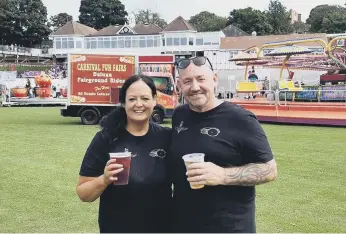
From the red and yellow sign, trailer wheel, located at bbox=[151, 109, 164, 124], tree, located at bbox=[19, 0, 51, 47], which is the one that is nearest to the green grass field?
trailer wheel, located at bbox=[151, 109, 164, 124]

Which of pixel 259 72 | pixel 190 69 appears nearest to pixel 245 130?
pixel 190 69

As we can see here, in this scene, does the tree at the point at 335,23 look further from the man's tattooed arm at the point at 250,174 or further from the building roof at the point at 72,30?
the man's tattooed arm at the point at 250,174

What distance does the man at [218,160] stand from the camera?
8.16 feet

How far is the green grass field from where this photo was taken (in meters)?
5.57

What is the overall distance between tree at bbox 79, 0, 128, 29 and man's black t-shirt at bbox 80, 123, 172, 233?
307 feet

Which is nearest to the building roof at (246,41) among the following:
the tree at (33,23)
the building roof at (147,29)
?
the building roof at (147,29)

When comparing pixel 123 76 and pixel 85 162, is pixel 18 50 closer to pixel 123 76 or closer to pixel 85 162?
pixel 123 76

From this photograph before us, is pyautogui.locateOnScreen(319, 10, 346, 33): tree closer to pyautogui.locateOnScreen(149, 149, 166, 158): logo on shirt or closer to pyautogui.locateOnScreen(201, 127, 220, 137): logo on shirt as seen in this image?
pyautogui.locateOnScreen(149, 149, 166, 158): logo on shirt

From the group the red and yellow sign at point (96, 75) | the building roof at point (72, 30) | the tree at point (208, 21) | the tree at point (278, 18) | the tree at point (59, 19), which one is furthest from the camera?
the tree at point (59, 19)

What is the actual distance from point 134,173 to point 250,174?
653 mm

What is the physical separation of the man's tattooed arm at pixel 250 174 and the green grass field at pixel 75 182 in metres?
2.98

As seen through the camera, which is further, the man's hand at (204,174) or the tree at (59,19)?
the tree at (59,19)

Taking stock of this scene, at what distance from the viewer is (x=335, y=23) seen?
2943 inches

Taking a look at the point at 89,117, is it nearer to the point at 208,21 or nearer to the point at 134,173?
the point at 134,173
